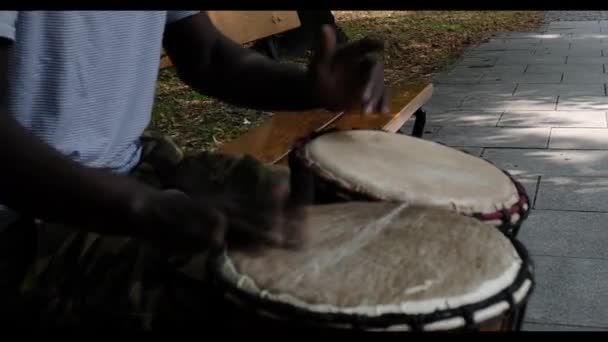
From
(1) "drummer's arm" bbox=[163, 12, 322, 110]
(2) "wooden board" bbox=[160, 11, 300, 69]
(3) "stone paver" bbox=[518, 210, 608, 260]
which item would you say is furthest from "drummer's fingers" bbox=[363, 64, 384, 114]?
(2) "wooden board" bbox=[160, 11, 300, 69]

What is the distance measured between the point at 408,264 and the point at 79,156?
61cm

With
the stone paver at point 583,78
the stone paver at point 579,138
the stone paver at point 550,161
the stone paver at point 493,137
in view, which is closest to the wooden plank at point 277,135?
the stone paver at point 550,161

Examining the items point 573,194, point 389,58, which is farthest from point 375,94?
point 389,58

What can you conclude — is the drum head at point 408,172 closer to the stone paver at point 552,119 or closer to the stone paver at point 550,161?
the stone paver at point 550,161

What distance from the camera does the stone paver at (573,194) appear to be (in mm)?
3559

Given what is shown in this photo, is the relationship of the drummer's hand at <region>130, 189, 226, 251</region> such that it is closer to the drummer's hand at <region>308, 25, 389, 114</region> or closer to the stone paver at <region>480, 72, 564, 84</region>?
the drummer's hand at <region>308, 25, 389, 114</region>

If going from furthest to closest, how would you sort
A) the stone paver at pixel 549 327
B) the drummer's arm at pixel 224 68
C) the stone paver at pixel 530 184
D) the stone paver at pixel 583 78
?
the stone paver at pixel 583 78
the stone paver at pixel 530 184
the stone paver at pixel 549 327
the drummer's arm at pixel 224 68

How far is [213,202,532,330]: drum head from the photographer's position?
1292 mm

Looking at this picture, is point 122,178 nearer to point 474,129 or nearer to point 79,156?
point 79,156

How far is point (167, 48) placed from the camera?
2.05 metres

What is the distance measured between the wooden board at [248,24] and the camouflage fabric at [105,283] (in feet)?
7.86

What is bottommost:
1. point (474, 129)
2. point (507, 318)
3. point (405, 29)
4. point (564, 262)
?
point (405, 29)

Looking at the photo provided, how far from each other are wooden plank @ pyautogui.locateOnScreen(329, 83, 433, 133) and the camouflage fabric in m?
1.08

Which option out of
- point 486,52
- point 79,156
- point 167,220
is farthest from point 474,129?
point 167,220
